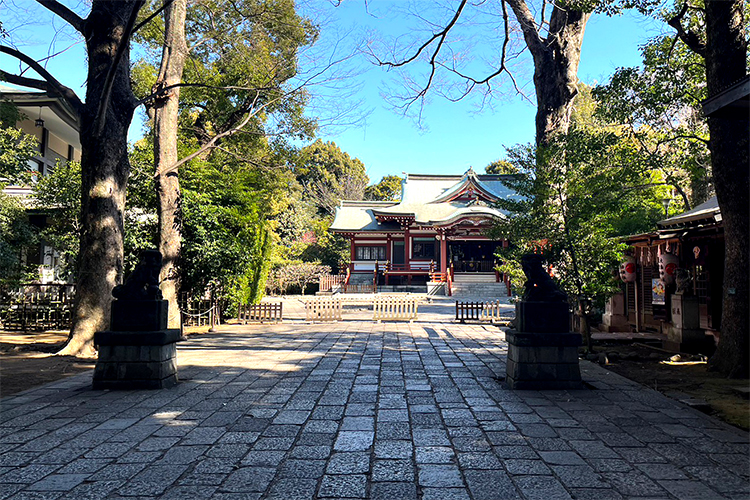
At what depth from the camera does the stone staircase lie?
24.8 metres

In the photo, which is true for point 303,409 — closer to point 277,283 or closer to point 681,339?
point 681,339

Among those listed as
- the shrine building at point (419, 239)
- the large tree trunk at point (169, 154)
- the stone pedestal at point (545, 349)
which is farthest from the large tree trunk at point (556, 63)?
the shrine building at point (419, 239)

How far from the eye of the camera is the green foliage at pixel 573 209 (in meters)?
6.99

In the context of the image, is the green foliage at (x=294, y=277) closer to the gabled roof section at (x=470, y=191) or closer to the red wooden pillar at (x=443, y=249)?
the red wooden pillar at (x=443, y=249)

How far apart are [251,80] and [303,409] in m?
11.5

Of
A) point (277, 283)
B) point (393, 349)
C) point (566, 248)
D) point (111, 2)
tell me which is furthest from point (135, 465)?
point (277, 283)

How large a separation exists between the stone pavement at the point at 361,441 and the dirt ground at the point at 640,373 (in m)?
0.37

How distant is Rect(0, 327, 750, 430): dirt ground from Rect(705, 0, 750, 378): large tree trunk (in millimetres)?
559

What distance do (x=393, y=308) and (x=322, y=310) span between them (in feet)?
7.29

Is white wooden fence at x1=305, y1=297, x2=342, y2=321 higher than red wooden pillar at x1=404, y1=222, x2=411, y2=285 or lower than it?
lower

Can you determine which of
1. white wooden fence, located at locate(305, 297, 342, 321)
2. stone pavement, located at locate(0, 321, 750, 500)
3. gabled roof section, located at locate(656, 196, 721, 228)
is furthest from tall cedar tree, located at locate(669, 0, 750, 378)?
white wooden fence, located at locate(305, 297, 342, 321)

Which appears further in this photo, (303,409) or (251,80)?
(251,80)

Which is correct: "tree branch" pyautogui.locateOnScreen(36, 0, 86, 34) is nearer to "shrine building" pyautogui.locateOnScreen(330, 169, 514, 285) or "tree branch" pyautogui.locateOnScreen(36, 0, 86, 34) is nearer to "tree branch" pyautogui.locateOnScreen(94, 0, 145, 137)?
"tree branch" pyautogui.locateOnScreen(94, 0, 145, 137)

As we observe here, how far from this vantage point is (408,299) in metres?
13.6
